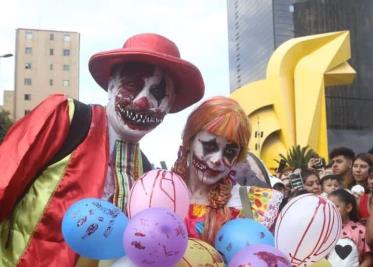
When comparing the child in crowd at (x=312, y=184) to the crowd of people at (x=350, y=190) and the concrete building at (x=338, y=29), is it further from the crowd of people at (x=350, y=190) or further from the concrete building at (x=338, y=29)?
the concrete building at (x=338, y=29)

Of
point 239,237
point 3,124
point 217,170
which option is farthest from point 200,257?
point 3,124

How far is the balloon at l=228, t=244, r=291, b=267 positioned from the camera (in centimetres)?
192

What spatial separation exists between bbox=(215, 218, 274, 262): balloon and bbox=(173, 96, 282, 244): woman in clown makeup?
0.17m

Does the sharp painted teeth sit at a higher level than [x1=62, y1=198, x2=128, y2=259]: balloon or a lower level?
higher

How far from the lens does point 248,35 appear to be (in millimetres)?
52062

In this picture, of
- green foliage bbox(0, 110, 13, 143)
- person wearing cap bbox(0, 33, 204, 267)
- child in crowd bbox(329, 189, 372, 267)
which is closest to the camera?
person wearing cap bbox(0, 33, 204, 267)

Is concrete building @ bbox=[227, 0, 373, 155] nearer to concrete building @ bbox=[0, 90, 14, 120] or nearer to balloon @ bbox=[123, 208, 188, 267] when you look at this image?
concrete building @ bbox=[0, 90, 14, 120]

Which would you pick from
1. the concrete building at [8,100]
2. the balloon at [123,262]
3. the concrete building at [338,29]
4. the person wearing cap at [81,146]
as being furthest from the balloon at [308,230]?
the concrete building at [8,100]

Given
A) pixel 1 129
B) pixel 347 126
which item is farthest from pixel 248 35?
pixel 1 129

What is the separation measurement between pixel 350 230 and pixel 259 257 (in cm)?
223

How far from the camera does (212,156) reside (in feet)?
8.05

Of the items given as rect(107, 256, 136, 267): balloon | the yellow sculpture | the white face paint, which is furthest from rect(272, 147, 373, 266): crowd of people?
the yellow sculpture

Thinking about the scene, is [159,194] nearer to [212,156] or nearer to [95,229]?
[95,229]

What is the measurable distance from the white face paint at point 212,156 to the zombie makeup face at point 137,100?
22 centimetres
